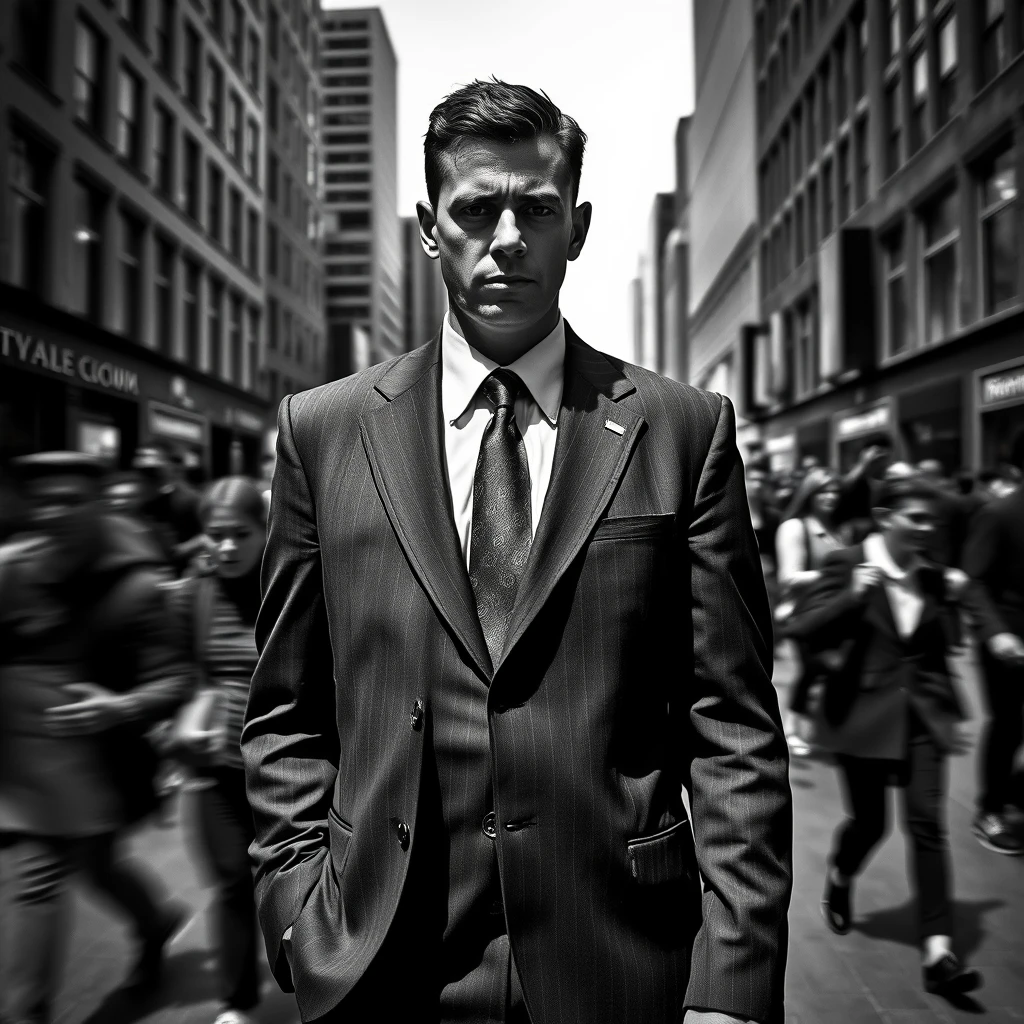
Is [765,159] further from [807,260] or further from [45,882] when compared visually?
[45,882]

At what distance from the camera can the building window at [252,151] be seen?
3454 centimetres

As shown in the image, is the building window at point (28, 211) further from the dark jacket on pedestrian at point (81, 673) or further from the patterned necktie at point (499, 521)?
the patterned necktie at point (499, 521)

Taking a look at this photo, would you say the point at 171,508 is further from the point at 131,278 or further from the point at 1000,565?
the point at 131,278

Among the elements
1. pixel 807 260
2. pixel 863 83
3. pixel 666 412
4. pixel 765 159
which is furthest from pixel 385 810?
pixel 765 159

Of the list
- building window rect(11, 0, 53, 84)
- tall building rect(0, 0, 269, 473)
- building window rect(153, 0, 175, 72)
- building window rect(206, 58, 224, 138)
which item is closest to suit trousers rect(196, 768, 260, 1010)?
tall building rect(0, 0, 269, 473)

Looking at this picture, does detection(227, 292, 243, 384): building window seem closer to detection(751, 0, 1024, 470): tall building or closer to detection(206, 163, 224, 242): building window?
detection(206, 163, 224, 242): building window

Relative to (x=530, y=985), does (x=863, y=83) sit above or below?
above

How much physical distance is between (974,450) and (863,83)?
46.8 feet

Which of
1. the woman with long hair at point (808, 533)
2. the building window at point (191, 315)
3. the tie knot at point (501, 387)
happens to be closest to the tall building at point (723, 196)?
the building window at point (191, 315)

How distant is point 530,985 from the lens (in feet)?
5.11

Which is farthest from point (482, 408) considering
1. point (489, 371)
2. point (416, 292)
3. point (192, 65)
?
point (416, 292)

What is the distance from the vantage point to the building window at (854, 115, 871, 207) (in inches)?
1151

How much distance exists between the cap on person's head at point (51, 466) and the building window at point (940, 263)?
861 inches

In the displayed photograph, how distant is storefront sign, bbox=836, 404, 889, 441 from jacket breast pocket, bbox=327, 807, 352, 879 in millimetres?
26568
